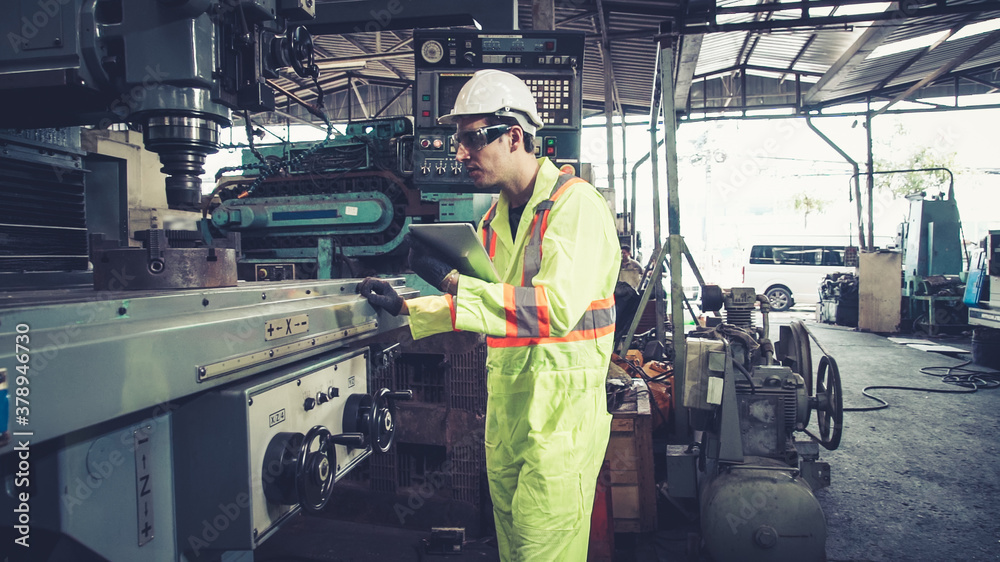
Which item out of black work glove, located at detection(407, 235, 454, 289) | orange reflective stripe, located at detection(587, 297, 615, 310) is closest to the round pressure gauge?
black work glove, located at detection(407, 235, 454, 289)

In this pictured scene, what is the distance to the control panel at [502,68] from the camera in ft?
8.48

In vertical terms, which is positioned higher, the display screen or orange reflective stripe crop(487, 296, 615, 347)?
the display screen

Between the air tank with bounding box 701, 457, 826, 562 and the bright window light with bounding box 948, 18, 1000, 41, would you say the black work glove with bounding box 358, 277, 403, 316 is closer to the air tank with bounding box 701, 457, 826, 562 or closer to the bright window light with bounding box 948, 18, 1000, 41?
the air tank with bounding box 701, 457, 826, 562

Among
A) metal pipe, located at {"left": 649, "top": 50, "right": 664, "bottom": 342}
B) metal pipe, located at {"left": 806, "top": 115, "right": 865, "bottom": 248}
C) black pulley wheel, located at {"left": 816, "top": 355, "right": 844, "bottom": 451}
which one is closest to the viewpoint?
black pulley wheel, located at {"left": 816, "top": 355, "right": 844, "bottom": 451}

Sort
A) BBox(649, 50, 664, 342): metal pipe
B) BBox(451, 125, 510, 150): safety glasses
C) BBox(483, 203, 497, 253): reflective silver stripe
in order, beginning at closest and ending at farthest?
1. BBox(451, 125, 510, 150): safety glasses
2. BBox(483, 203, 497, 253): reflective silver stripe
3. BBox(649, 50, 664, 342): metal pipe

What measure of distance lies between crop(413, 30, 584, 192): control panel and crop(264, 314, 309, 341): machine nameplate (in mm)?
1441

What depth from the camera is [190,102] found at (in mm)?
1271

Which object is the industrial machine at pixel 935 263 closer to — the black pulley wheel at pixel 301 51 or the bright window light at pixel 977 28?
the bright window light at pixel 977 28

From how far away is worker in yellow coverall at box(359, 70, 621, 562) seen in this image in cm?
147

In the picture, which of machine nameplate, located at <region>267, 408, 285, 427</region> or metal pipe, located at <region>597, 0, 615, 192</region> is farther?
metal pipe, located at <region>597, 0, 615, 192</region>

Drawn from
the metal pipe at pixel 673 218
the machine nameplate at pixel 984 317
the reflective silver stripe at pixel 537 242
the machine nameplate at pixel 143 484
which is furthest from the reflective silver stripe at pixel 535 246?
the machine nameplate at pixel 984 317

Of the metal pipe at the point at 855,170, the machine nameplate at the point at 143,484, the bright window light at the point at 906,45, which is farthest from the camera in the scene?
the metal pipe at the point at 855,170

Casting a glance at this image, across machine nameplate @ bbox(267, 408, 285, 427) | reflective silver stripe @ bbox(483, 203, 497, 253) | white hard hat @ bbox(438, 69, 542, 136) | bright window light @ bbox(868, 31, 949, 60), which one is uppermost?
bright window light @ bbox(868, 31, 949, 60)

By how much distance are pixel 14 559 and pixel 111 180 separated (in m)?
1.42
